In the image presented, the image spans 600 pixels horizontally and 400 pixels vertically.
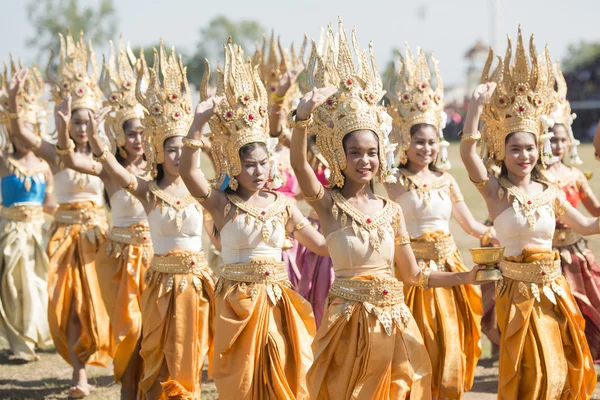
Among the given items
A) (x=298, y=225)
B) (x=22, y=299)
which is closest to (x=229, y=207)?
(x=298, y=225)

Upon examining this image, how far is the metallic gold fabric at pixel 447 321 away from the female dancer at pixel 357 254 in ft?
3.96

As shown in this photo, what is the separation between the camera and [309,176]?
15.8ft

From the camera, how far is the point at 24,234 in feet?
29.0

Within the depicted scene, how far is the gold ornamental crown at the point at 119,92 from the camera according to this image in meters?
7.23

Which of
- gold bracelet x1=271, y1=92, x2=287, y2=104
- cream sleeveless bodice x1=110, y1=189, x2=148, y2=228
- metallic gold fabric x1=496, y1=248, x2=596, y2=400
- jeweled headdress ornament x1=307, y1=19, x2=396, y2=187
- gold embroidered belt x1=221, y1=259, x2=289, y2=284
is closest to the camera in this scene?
jeweled headdress ornament x1=307, y1=19, x2=396, y2=187

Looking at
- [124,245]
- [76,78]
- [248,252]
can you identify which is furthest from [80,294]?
[248,252]

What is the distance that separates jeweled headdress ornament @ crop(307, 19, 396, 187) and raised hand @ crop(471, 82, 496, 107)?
2.08 feet

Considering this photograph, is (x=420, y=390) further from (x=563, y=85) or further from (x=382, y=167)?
(x=563, y=85)

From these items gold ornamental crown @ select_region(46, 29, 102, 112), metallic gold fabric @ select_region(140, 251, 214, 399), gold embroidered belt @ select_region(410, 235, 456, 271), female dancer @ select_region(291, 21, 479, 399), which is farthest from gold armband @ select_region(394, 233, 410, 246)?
gold ornamental crown @ select_region(46, 29, 102, 112)

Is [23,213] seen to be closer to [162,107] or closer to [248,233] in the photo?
[162,107]

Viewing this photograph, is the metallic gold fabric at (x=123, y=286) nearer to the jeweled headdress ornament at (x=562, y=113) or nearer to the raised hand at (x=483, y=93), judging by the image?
the raised hand at (x=483, y=93)

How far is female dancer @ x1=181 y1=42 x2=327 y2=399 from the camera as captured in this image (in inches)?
208

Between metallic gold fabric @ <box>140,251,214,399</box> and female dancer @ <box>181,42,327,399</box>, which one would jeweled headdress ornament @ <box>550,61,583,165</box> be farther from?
metallic gold fabric @ <box>140,251,214,399</box>

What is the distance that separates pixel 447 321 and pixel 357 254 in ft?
5.36
